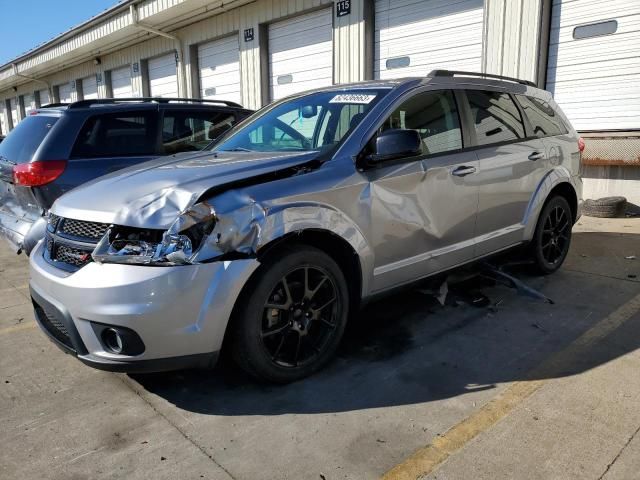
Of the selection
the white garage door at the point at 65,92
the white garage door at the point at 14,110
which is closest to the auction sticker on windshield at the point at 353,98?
the white garage door at the point at 65,92

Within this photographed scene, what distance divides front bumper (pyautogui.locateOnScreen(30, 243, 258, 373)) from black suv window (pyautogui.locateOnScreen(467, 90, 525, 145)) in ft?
7.61

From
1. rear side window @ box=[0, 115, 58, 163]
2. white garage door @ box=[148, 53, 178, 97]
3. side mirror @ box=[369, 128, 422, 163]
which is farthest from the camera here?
white garage door @ box=[148, 53, 178, 97]

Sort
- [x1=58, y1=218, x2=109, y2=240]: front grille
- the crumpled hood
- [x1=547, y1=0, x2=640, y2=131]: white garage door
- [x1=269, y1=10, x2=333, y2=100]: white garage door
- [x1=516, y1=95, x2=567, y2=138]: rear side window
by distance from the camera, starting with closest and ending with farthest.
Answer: the crumpled hood
[x1=58, y1=218, x2=109, y2=240]: front grille
[x1=516, y1=95, x2=567, y2=138]: rear side window
[x1=547, y1=0, x2=640, y2=131]: white garage door
[x1=269, y1=10, x2=333, y2=100]: white garage door

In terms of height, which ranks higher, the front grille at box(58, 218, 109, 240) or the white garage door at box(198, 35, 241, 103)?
the white garage door at box(198, 35, 241, 103)

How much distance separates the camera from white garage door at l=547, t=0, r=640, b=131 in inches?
294

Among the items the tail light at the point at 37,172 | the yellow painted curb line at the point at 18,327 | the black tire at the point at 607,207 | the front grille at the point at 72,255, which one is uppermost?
the tail light at the point at 37,172

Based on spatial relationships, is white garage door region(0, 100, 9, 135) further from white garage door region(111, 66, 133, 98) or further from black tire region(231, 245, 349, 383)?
black tire region(231, 245, 349, 383)

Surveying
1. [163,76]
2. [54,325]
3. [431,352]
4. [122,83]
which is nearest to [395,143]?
[431,352]

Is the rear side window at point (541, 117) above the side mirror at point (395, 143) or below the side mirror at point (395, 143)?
Result: above

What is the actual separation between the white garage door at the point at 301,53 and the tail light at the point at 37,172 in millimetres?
7356

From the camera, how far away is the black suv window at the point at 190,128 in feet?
18.5

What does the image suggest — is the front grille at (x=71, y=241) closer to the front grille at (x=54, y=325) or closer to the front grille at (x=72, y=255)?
the front grille at (x=72, y=255)

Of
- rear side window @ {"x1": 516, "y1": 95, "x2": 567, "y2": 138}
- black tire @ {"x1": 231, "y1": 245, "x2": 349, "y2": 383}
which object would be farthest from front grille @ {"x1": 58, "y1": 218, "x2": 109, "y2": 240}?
rear side window @ {"x1": 516, "y1": 95, "x2": 567, "y2": 138}

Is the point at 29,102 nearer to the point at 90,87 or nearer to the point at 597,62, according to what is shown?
the point at 90,87
